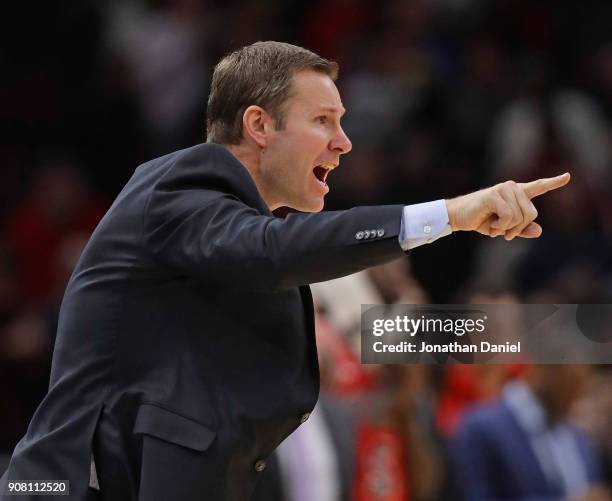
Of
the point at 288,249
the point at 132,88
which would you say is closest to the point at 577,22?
the point at 132,88

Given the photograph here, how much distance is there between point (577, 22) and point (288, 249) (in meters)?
6.33

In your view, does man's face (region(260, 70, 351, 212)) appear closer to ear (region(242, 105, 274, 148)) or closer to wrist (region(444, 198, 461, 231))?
ear (region(242, 105, 274, 148))

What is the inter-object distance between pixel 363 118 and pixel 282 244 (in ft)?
16.9

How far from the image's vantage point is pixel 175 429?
2.74m

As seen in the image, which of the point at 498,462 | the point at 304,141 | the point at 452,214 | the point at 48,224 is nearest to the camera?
the point at 452,214

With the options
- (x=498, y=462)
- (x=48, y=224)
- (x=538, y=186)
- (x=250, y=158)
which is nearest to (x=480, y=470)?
(x=498, y=462)

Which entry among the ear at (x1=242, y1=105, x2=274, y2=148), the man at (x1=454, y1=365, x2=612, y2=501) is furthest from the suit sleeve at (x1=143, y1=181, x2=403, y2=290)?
the man at (x1=454, y1=365, x2=612, y2=501)

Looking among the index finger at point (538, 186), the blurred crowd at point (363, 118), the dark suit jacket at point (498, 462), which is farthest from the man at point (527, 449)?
the index finger at point (538, 186)

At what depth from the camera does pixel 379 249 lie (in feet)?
8.47

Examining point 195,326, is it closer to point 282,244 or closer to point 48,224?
point 282,244

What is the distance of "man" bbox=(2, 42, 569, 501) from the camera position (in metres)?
2.60

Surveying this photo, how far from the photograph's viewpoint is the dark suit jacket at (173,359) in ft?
9.00

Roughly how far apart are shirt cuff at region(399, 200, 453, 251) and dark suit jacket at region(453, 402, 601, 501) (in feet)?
8.41

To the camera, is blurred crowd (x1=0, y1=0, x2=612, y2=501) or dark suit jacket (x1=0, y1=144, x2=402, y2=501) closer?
dark suit jacket (x1=0, y1=144, x2=402, y2=501)
